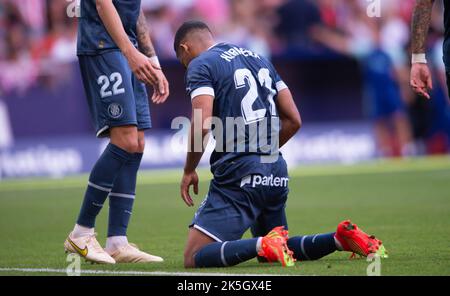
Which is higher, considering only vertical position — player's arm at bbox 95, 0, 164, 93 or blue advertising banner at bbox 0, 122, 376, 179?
player's arm at bbox 95, 0, 164, 93

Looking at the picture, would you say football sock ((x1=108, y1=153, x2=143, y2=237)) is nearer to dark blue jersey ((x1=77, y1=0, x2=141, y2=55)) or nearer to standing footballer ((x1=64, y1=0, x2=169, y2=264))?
standing footballer ((x1=64, y1=0, x2=169, y2=264))

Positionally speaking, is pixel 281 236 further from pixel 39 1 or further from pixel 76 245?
pixel 39 1

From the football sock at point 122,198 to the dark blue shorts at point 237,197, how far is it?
86 cm

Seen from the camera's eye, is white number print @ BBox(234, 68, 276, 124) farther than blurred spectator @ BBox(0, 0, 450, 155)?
No

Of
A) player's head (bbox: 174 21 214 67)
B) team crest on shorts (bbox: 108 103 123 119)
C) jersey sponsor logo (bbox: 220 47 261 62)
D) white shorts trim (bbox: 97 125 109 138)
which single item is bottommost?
white shorts trim (bbox: 97 125 109 138)

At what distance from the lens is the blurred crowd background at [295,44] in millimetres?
18953

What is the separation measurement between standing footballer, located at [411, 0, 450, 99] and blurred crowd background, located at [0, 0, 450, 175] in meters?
12.3

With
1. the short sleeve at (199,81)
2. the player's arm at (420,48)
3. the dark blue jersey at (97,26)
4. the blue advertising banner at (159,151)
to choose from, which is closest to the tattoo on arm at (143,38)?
the dark blue jersey at (97,26)

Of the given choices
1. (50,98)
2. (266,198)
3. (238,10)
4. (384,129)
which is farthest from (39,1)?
(266,198)

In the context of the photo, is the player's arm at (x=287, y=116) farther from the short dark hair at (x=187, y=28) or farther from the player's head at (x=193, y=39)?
the short dark hair at (x=187, y=28)

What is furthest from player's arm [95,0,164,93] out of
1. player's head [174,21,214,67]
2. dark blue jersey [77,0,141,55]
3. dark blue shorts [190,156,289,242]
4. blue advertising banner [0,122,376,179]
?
blue advertising banner [0,122,376,179]

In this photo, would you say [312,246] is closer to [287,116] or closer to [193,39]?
[287,116]

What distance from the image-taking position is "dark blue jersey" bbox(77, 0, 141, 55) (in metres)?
6.86
